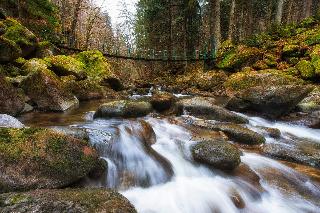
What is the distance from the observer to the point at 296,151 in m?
6.93

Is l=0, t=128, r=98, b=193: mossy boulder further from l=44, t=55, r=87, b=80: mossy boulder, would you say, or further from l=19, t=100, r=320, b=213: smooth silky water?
l=44, t=55, r=87, b=80: mossy boulder

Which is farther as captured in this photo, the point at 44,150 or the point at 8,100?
the point at 8,100

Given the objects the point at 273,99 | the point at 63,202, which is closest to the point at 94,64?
the point at 273,99

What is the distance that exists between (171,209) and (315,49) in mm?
13082

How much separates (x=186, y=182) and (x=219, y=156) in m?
0.76

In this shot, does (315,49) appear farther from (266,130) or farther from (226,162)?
(226,162)

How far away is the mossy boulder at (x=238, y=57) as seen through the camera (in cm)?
1781

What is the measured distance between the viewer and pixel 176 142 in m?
7.10

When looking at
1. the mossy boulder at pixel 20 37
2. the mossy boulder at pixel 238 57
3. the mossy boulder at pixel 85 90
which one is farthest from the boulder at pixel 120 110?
the mossy boulder at pixel 238 57

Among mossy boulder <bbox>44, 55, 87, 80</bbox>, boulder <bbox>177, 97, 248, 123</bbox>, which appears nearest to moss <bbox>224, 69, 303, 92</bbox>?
boulder <bbox>177, 97, 248, 123</bbox>

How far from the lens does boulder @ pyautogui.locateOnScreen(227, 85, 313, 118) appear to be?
960 cm

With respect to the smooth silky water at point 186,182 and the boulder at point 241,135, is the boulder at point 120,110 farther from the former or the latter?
the boulder at point 241,135

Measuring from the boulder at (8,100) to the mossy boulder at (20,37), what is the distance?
544 cm

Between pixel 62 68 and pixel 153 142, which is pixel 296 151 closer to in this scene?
pixel 153 142
